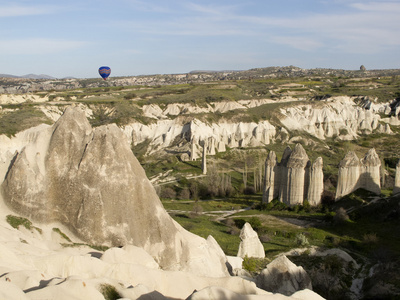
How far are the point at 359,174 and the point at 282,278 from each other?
26.4 meters

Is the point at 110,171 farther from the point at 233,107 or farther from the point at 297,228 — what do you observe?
the point at 233,107

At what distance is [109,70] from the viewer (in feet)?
392

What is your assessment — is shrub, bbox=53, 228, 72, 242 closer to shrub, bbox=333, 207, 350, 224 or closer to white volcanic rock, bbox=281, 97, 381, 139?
shrub, bbox=333, 207, 350, 224

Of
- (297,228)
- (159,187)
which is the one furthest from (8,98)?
(297,228)

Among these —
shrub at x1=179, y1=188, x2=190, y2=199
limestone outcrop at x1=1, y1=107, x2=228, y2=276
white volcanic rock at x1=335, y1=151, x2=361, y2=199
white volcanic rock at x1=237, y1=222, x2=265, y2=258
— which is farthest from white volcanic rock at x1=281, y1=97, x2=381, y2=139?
limestone outcrop at x1=1, y1=107, x2=228, y2=276

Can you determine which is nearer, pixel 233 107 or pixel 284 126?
pixel 284 126

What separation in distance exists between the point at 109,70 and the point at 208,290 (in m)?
113

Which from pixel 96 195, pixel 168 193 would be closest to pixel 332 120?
pixel 168 193

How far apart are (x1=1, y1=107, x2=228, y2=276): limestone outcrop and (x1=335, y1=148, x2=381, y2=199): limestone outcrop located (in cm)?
→ 2708

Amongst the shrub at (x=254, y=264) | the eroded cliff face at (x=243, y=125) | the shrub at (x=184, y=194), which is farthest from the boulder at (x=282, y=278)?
the eroded cliff face at (x=243, y=125)

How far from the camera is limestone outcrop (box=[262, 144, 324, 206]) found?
44625 mm

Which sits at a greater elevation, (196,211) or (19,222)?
(19,222)

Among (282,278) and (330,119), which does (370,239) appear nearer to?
(282,278)

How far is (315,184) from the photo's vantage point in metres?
44.6
